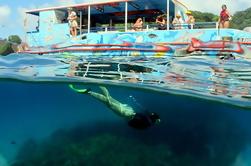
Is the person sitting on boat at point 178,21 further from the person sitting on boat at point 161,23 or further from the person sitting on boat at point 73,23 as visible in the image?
the person sitting on boat at point 73,23

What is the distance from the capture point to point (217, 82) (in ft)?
33.0

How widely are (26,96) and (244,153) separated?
4644 millimetres

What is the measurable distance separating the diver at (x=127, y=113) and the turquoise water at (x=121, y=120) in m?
0.17

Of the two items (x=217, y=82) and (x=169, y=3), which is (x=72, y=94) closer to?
(x=217, y=82)

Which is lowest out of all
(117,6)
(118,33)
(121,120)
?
(121,120)

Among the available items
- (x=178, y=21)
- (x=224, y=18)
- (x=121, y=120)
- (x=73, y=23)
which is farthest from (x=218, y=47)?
(x=121, y=120)

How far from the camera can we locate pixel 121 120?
31.7 feet

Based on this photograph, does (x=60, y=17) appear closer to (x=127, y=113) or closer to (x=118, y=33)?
(x=118, y=33)

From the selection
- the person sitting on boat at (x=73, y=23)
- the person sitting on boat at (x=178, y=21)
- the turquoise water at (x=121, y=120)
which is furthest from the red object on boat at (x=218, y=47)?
the person sitting on boat at (x=73, y=23)

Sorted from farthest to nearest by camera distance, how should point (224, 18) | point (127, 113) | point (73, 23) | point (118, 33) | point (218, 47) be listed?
point (73, 23), point (118, 33), point (224, 18), point (218, 47), point (127, 113)

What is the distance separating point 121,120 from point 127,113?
0.81 meters

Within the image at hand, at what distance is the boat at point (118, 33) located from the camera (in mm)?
18125

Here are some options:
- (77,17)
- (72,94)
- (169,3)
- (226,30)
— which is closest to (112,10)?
(77,17)

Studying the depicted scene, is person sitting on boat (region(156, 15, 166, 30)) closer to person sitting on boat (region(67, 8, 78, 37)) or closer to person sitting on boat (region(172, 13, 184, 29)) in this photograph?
person sitting on boat (region(172, 13, 184, 29))
